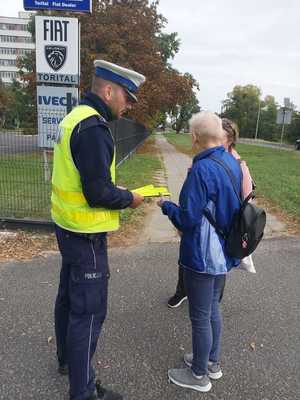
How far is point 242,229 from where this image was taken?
7.54ft

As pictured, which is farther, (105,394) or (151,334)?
(151,334)

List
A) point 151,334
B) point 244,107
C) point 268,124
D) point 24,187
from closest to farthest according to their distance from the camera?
point 151,334
point 24,187
point 268,124
point 244,107

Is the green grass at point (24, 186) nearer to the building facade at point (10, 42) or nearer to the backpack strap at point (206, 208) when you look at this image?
the backpack strap at point (206, 208)

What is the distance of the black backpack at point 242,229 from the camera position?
→ 2295 millimetres

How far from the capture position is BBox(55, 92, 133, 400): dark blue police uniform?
1955 mm

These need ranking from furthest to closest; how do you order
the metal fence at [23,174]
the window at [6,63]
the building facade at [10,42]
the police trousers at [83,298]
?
1. the window at [6,63]
2. the building facade at [10,42]
3. the metal fence at [23,174]
4. the police trousers at [83,298]

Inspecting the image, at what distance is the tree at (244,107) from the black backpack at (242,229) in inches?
3459

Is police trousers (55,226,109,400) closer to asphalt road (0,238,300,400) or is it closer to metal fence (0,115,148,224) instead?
asphalt road (0,238,300,400)

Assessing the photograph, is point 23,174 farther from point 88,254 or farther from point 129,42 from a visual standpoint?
point 129,42

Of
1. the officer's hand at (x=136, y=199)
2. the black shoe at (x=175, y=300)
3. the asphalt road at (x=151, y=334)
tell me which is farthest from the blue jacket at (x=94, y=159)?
the black shoe at (x=175, y=300)

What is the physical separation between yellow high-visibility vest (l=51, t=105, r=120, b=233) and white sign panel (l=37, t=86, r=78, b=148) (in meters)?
4.94

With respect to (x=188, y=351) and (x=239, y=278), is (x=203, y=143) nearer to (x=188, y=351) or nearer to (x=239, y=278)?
(x=188, y=351)

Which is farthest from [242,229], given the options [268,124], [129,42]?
[268,124]

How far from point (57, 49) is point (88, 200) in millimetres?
5594
